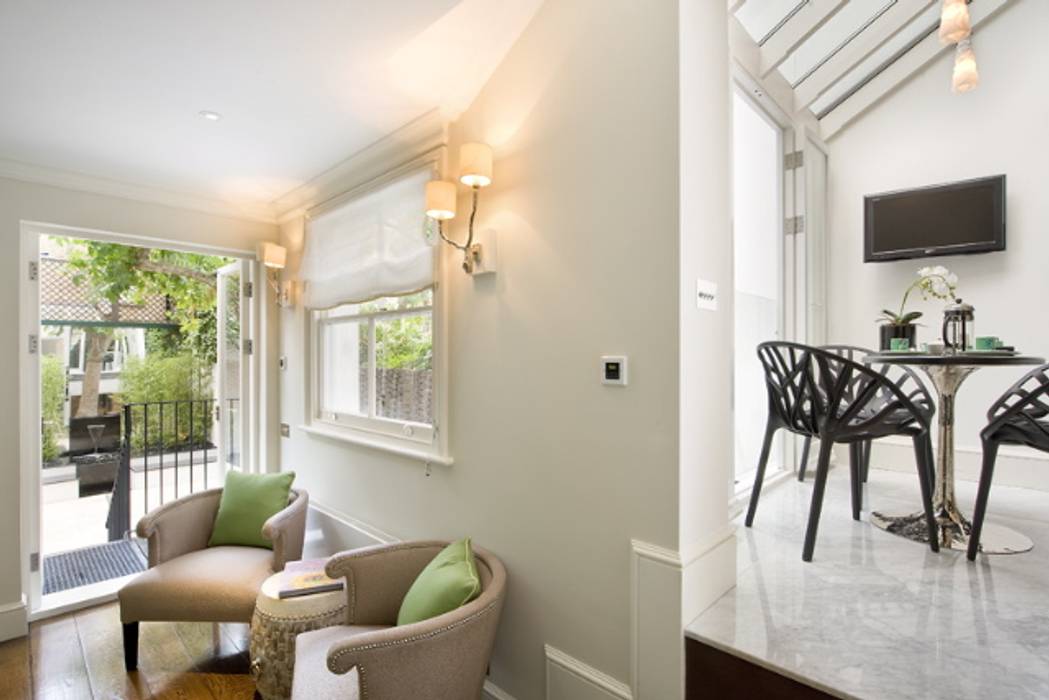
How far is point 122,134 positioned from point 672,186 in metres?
2.73

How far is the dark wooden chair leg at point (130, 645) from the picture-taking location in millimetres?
2330

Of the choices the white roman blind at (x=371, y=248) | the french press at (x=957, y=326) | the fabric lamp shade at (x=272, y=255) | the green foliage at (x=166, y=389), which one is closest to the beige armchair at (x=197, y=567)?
the white roman blind at (x=371, y=248)

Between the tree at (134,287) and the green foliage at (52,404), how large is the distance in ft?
1.25

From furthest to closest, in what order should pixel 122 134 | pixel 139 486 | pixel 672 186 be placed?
pixel 139 486 → pixel 122 134 → pixel 672 186

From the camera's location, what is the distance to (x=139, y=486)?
5359mm

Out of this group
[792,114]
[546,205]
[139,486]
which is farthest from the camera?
[139,486]

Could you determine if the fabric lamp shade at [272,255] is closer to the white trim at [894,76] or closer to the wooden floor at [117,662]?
the wooden floor at [117,662]

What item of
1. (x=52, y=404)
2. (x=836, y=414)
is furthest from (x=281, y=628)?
(x=52, y=404)

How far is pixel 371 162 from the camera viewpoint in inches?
111

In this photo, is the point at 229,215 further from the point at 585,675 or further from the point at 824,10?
the point at 824,10

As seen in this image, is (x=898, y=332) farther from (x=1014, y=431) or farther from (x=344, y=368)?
(x=344, y=368)

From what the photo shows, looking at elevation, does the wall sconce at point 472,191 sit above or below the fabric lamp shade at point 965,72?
below

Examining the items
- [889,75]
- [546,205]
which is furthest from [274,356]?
[889,75]

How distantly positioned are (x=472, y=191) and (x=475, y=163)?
0.29 meters
